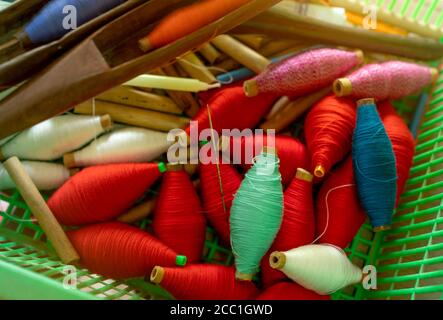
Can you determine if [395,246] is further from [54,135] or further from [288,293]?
[54,135]

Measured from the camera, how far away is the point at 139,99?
0.91 m

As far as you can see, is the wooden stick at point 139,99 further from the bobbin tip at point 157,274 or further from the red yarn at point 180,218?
the bobbin tip at point 157,274

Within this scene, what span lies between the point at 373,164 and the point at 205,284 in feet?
1.21

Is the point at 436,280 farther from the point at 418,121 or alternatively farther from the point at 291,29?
the point at 291,29

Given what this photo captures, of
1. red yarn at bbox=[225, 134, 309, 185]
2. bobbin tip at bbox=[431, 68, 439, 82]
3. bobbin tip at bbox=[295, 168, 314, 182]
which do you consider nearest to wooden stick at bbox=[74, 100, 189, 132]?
red yarn at bbox=[225, 134, 309, 185]

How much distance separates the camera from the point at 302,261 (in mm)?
739

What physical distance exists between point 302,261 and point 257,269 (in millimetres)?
108

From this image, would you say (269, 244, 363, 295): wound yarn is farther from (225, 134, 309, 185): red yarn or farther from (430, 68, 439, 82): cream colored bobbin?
(430, 68, 439, 82): cream colored bobbin

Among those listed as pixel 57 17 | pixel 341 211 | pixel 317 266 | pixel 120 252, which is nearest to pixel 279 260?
pixel 317 266

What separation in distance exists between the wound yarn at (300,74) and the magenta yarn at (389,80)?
1.7 inches

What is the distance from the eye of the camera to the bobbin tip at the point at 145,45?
74 cm

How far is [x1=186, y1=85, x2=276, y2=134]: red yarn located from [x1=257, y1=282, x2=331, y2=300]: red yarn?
0.32 meters
